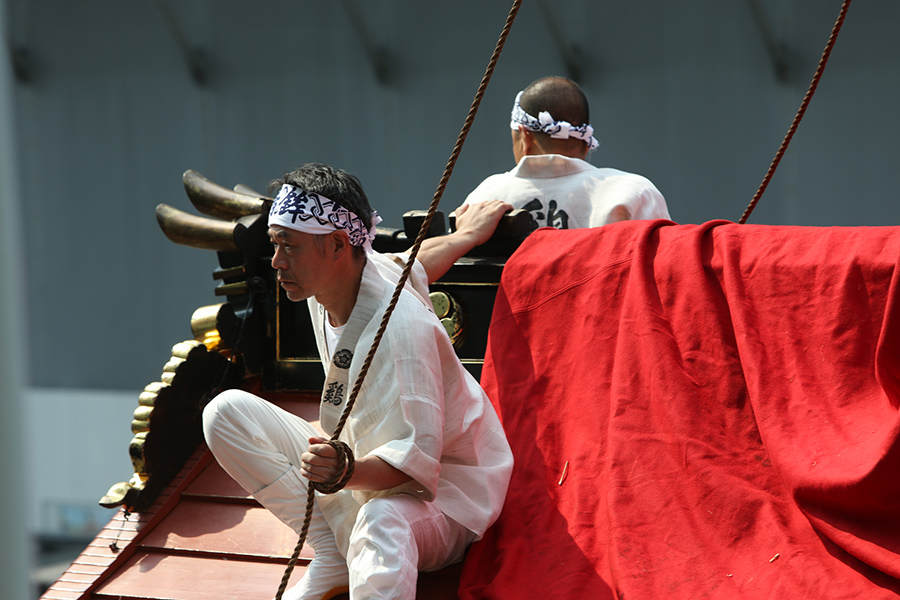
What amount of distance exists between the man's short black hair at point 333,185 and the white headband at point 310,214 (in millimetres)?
12

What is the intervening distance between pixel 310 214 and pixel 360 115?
177 inches

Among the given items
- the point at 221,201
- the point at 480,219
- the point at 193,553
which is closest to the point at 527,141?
the point at 480,219

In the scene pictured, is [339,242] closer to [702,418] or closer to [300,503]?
[300,503]

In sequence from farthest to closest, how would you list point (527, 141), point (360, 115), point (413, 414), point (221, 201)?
point (360, 115) → point (221, 201) → point (527, 141) → point (413, 414)

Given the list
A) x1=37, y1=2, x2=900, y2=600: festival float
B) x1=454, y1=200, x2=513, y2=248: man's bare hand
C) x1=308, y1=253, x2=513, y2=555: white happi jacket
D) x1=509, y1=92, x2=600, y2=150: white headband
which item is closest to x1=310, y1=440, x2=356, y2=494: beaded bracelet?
x1=308, y1=253, x2=513, y2=555: white happi jacket

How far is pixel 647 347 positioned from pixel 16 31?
650 cm

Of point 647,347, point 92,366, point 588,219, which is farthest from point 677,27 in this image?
point 92,366

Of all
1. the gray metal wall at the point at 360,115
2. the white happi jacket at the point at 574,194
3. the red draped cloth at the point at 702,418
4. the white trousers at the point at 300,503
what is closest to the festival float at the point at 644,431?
the red draped cloth at the point at 702,418

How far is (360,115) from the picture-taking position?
6273mm

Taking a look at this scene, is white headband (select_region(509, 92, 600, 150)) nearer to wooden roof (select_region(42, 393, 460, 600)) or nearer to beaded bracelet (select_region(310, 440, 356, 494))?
wooden roof (select_region(42, 393, 460, 600))

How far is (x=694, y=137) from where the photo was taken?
554 centimetres

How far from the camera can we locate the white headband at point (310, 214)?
1927mm

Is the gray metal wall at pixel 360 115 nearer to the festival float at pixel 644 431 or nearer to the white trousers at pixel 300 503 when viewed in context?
the festival float at pixel 644 431

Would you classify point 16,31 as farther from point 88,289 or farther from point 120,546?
point 120,546
